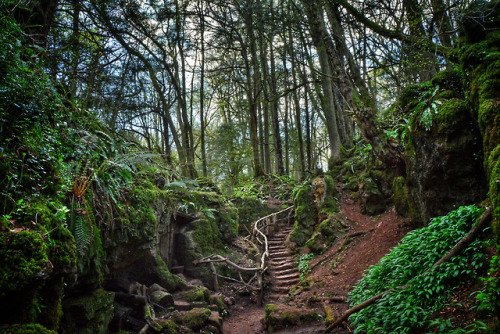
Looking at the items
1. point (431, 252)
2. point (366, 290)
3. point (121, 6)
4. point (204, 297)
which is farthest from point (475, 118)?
point (121, 6)

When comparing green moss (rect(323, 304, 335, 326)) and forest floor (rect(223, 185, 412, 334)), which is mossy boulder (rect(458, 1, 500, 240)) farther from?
green moss (rect(323, 304, 335, 326))

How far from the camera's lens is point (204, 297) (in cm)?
757

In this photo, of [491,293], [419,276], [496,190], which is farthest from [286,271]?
[496,190]

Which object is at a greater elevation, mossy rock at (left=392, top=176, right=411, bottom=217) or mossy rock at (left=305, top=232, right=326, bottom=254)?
mossy rock at (left=392, top=176, right=411, bottom=217)

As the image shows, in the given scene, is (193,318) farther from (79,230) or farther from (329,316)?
(79,230)

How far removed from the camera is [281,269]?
10.4 m

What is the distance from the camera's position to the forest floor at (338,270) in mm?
6691

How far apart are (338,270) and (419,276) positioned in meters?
4.16

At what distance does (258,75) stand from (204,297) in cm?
1252

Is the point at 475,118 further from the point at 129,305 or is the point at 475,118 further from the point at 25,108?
the point at 129,305

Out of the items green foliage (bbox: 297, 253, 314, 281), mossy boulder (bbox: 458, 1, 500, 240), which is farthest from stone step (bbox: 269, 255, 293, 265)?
mossy boulder (bbox: 458, 1, 500, 240)

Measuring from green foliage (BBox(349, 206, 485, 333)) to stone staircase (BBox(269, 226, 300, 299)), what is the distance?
4246 millimetres

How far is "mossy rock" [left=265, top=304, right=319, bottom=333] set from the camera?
626 centimetres

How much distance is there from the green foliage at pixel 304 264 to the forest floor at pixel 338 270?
0.79ft
